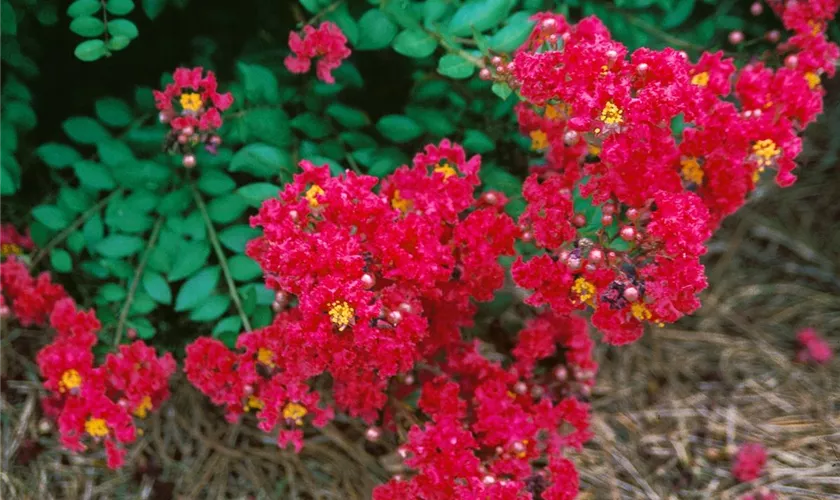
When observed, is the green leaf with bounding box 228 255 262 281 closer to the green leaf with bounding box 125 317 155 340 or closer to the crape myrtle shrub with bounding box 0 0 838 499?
the crape myrtle shrub with bounding box 0 0 838 499

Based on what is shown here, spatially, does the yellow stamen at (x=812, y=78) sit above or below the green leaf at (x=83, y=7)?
above

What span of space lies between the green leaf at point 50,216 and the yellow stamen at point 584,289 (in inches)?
41.9

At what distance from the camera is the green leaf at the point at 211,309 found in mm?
1443

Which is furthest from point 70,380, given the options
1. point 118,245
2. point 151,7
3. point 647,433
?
point 647,433

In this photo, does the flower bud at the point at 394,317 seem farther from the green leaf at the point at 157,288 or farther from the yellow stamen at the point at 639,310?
the green leaf at the point at 157,288

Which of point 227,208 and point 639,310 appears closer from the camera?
point 639,310

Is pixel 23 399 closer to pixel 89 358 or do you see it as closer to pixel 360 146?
pixel 89 358

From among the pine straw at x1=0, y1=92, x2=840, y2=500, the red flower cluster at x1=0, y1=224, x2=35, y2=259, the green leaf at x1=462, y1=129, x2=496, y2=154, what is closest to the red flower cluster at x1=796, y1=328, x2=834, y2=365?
the pine straw at x1=0, y1=92, x2=840, y2=500

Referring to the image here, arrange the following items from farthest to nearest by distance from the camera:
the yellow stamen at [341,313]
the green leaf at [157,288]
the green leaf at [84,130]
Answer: the green leaf at [84,130] < the green leaf at [157,288] < the yellow stamen at [341,313]

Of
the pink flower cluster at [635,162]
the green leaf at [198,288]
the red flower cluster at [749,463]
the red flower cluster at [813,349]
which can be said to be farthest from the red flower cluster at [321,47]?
the red flower cluster at [813,349]

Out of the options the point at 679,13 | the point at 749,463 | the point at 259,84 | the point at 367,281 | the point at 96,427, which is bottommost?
the point at 96,427

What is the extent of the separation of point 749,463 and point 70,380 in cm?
141

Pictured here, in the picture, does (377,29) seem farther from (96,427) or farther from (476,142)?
(96,427)

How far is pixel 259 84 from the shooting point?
147 centimetres
